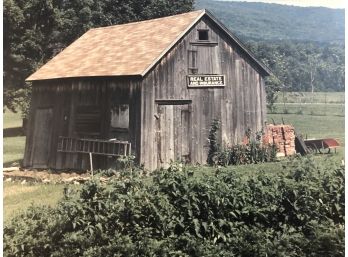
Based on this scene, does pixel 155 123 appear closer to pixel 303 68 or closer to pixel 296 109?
pixel 296 109

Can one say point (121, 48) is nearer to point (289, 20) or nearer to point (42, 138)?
point (42, 138)

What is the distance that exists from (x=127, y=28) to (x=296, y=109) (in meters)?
5.35

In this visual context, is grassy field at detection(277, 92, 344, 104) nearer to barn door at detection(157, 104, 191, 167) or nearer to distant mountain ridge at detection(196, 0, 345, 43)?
distant mountain ridge at detection(196, 0, 345, 43)

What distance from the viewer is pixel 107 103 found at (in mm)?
10453

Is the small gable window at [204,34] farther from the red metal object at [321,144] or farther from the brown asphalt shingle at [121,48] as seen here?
the red metal object at [321,144]

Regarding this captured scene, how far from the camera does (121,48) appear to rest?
11.0 metres

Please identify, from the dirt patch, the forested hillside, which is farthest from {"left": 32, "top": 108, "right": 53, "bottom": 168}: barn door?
the forested hillside

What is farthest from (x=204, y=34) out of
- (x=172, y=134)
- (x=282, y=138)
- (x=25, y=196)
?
(x=25, y=196)

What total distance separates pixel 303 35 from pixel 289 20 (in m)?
0.33

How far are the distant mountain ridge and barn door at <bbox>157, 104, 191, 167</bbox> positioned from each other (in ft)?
15.3

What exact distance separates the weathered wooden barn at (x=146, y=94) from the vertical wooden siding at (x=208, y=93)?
3 centimetres

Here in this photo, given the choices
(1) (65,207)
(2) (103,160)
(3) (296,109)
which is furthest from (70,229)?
(3) (296,109)

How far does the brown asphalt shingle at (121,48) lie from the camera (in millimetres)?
10305

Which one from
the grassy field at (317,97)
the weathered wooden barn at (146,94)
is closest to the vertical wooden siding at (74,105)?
the weathered wooden barn at (146,94)
